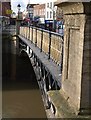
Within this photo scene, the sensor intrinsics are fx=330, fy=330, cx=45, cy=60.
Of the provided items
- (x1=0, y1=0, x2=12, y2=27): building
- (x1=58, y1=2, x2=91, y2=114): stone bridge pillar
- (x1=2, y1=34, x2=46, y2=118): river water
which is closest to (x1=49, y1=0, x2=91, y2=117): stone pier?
(x1=58, y1=2, x2=91, y2=114): stone bridge pillar

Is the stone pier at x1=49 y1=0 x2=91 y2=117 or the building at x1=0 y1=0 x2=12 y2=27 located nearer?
the stone pier at x1=49 y1=0 x2=91 y2=117

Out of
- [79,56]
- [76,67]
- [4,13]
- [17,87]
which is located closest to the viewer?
[79,56]

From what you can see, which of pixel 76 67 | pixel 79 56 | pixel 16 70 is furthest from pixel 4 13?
pixel 79 56

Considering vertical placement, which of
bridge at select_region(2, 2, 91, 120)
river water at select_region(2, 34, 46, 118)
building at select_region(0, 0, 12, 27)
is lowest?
river water at select_region(2, 34, 46, 118)

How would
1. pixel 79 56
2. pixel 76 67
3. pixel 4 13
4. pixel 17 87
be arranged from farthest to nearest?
1. pixel 4 13
2. pixel 17 87
3. pixel 76 67
4. pixel 79 56

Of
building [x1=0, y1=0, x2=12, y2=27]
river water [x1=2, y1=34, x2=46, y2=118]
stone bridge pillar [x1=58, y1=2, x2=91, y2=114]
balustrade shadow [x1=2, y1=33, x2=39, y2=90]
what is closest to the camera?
stone bridge pillar [x1=58, y1=2, x2=91, y2=114]

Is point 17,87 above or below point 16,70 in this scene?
below

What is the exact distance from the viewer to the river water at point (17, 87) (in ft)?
64.1

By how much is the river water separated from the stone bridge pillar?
14.4 meters

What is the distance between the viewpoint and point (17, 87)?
25922 mm

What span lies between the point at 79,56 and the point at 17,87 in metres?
22.3

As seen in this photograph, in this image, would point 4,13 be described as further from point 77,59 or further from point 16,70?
point 77,59

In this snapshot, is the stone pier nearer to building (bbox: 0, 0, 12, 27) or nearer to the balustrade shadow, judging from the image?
the balustrade shadow

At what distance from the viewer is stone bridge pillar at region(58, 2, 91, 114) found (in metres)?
3.68
